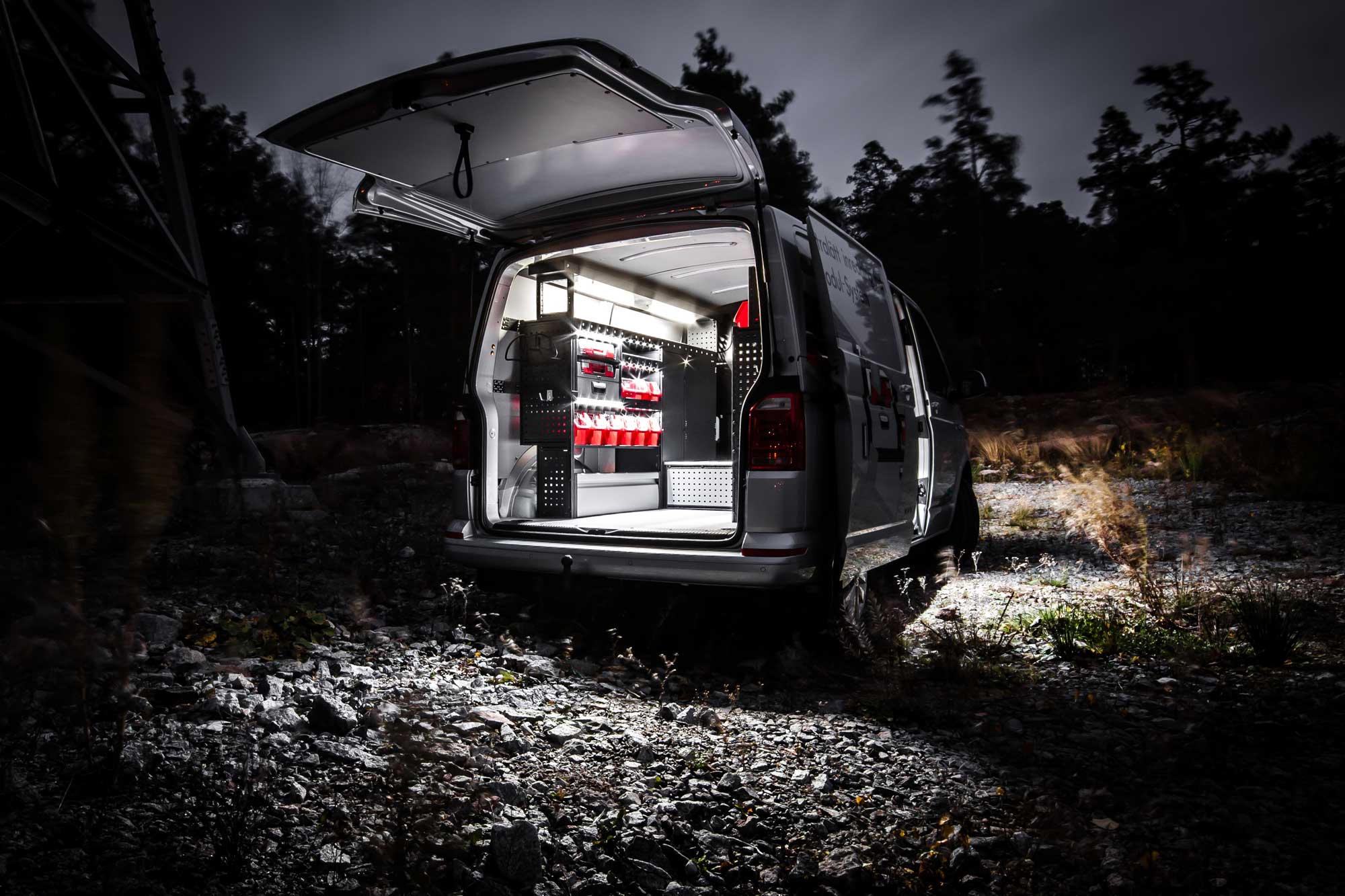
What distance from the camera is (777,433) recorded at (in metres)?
3.53

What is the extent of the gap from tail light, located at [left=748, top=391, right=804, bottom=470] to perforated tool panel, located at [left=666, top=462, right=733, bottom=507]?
11.0 ft

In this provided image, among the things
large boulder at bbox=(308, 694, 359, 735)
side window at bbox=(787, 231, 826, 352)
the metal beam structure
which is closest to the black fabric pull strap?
side window at bbox=(787, 231, 826, 352)

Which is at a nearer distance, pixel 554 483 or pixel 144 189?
pixel 554 483

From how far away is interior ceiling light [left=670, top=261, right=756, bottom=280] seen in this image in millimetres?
6198

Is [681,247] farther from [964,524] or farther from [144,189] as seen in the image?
[144,189]

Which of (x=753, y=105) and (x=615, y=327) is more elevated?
(x=753, y=105)

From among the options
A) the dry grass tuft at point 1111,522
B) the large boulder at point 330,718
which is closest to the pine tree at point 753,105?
the dry grass tuft at point 1111,522

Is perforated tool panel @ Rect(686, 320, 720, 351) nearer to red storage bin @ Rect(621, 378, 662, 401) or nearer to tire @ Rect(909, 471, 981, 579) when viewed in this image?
red storage bin @ Rect(621, 378, 662, 401)

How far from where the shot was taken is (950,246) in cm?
2873

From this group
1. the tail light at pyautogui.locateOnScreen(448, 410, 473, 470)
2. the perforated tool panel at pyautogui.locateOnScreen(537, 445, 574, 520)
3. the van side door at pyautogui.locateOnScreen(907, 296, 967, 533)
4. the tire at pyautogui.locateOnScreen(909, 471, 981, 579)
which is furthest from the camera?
the tire at pyautogui.locateOnScreen(909, 471, 981, 579)

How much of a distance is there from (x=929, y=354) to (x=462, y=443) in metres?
3.63

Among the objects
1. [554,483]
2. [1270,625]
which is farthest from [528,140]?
[1270,625]

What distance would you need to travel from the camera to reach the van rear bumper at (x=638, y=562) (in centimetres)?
346

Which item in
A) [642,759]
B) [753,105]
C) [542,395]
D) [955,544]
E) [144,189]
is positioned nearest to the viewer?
[642,759]
